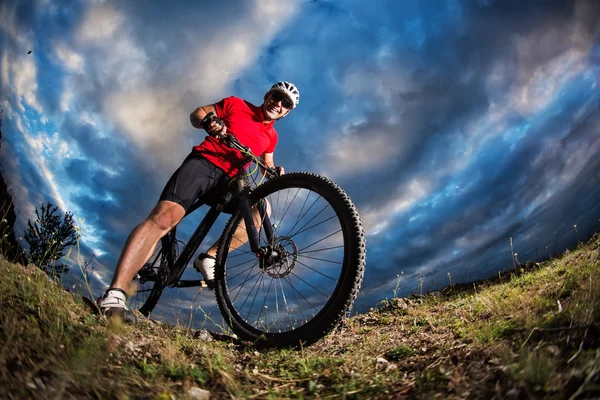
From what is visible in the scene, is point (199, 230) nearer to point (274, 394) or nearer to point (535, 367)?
point (274, 394)

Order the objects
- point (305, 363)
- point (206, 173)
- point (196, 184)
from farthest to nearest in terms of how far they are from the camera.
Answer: point (206, 173), point (196, 184), point (305, 363)

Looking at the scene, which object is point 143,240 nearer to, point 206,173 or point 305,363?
point 206,173

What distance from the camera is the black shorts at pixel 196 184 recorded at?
140 inches

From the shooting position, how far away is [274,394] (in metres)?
1.59

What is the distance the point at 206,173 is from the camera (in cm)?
374

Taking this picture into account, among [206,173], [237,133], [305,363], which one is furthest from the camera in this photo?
[237,133]

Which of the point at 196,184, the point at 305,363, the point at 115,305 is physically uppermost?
the point at 196,184

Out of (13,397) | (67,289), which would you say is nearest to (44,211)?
(67,289)

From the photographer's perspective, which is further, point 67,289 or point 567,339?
point 67,289

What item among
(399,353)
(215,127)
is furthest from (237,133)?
(399,353)

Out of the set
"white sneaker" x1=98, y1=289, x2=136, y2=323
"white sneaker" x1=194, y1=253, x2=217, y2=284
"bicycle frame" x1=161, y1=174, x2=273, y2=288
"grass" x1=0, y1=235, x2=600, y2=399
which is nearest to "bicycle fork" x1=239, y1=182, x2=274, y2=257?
"bicycle frame" x1=161, y1=174, x2=273, y2=288

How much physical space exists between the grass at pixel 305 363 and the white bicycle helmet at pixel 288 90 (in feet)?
10.1

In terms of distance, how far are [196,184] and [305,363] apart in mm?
2340

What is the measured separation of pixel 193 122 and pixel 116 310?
2243 millimetres
